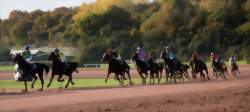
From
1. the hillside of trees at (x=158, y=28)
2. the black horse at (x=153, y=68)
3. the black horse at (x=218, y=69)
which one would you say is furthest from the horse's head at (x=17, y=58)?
the hillside of trees at (x=158, y=28)

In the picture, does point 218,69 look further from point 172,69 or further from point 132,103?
point 132,103

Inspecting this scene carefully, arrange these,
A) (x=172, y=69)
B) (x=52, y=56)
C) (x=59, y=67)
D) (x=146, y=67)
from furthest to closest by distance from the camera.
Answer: (x=172, y=69) → (x=146, y=67) → (x=59, y=67) → (x=52, y=56)

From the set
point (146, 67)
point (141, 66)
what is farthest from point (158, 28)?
point (141, 66)

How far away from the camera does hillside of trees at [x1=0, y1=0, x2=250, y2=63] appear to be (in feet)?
296

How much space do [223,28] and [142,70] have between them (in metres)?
54.8

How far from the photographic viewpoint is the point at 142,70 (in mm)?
38375

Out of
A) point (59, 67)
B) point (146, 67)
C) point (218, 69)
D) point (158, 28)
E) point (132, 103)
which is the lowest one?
point (132, 103)

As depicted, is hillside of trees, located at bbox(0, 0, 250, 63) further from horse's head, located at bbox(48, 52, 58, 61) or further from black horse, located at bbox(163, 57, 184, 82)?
horse's head, located at bbox(48, 52, 58, 61)

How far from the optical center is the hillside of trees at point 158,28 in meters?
90.2

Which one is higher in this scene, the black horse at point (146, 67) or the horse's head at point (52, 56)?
the horse's head at point (52, 56)

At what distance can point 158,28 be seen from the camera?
326 feet

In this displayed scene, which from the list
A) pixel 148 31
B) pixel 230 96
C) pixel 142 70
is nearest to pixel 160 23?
pixel 148 31

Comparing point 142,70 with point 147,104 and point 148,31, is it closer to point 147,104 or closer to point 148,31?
point 147,104

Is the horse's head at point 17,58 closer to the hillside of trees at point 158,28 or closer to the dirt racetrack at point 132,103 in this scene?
the dirt racetrack at point 132,103
